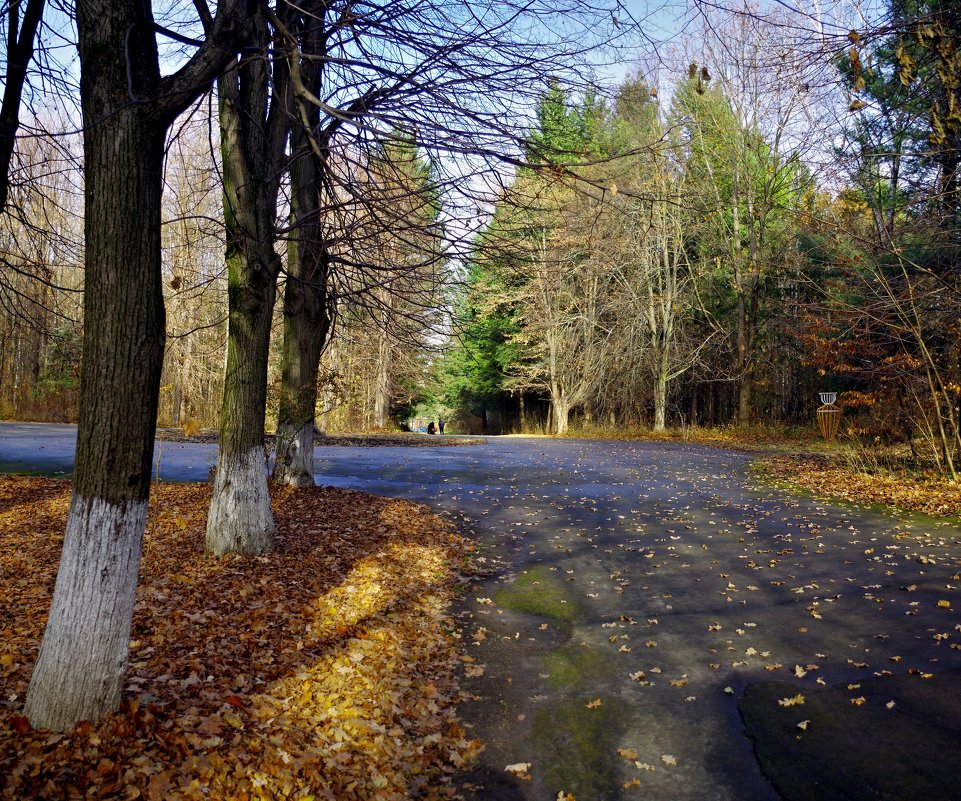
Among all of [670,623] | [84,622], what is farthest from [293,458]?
[84,622]

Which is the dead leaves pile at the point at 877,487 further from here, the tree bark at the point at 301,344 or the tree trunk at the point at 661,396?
the tree trunk at the point at 661,396

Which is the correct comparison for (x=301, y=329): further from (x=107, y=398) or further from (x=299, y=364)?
(x=107, y=398)

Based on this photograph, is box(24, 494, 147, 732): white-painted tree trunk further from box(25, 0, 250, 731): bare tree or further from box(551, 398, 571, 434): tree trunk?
box(551, 398, 571, 434): tree trunk

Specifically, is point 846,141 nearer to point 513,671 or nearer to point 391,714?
point 513,671

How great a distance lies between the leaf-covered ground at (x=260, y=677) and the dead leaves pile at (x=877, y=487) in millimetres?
8156

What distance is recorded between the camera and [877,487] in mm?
13906

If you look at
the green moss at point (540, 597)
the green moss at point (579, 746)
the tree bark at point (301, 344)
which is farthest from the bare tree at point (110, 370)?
the tree bark at point (301, 344)

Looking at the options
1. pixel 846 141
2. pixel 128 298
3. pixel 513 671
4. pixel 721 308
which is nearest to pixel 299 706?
pixel 513 671

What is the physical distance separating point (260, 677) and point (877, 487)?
41.5 ft

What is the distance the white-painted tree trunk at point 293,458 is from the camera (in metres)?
11.5

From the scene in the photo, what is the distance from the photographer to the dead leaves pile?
12.1m

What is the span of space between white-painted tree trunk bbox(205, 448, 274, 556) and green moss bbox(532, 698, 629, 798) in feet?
12.5

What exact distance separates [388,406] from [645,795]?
3582 cm

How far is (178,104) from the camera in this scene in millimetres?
4031
